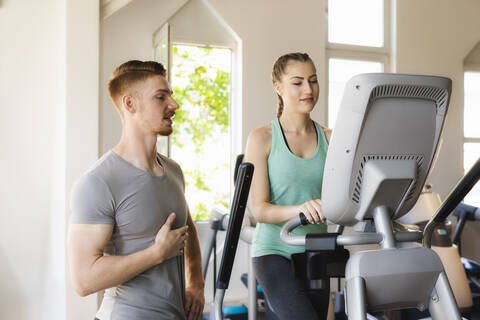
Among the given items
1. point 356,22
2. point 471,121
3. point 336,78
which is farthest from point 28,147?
point 471,121

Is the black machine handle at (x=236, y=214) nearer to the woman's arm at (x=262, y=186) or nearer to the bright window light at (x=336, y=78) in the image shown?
the woman's arm at (x=262, y=186)

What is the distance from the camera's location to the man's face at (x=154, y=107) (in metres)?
1.54

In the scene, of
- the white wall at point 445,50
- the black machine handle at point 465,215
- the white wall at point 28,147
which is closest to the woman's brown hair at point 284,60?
the white wall at point 28,147

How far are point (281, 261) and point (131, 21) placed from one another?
3.19 m

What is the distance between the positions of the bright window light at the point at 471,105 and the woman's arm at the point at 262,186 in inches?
178

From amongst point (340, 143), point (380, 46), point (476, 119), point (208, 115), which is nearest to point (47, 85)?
point (208, 115)

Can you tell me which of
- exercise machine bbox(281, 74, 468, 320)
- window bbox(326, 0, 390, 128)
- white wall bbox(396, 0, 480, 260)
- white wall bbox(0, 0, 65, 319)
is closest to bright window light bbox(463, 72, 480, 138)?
white wall bbox(396, 0, 480, 260)

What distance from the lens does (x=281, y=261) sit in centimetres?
161

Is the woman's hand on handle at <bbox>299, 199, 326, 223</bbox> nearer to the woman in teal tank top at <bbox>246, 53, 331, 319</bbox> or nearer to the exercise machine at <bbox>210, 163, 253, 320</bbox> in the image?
the woman in teal tank top at <bbox>246, 53, 331, 319</bbox>

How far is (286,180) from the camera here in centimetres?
167

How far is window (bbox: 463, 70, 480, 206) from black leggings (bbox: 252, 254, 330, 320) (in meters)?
4.52

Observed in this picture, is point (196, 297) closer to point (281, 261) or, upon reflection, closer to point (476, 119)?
point (281, 261)

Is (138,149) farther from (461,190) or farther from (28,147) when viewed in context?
(28,147)

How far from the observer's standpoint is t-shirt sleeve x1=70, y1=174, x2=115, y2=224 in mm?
1328
